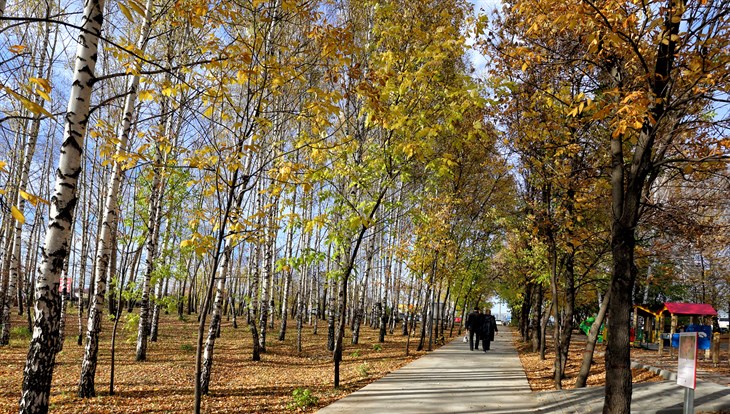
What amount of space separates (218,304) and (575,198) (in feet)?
28.5

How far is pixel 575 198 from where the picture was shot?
10.8 meters

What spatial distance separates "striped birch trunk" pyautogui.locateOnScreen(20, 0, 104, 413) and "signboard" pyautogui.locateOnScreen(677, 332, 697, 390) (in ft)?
20.6

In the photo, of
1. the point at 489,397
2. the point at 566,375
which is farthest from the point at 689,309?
the point at 489,397

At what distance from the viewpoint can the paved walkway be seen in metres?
7.57

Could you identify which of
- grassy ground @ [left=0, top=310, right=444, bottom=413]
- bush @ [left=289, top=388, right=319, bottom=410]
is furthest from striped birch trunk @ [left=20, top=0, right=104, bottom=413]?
bush @ [left=289, top=388, right=319, bottom=410]

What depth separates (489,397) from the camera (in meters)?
8.88

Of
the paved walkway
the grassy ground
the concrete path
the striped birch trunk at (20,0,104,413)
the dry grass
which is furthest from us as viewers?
the dry grass

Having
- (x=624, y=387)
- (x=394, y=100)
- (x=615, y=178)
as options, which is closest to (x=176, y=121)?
(x=394, y=100)

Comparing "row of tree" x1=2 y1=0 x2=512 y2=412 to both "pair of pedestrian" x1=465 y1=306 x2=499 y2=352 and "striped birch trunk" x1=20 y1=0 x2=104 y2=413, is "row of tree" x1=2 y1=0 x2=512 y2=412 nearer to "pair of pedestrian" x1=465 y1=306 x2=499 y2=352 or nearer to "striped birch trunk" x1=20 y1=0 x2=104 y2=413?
"striped birch trunk" x1=20 y1=0 x2=104 y2=413

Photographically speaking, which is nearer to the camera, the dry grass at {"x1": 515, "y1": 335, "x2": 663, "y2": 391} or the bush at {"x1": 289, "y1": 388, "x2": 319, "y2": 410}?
the bush at {"x1": 289, "y1": 388, "x2": 319, "y2": 410}

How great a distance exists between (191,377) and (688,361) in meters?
9.85

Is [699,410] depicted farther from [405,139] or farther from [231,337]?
[231,337]

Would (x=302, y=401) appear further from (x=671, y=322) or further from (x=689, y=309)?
(x=689, y=309)

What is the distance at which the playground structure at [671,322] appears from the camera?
19625 millimetres
